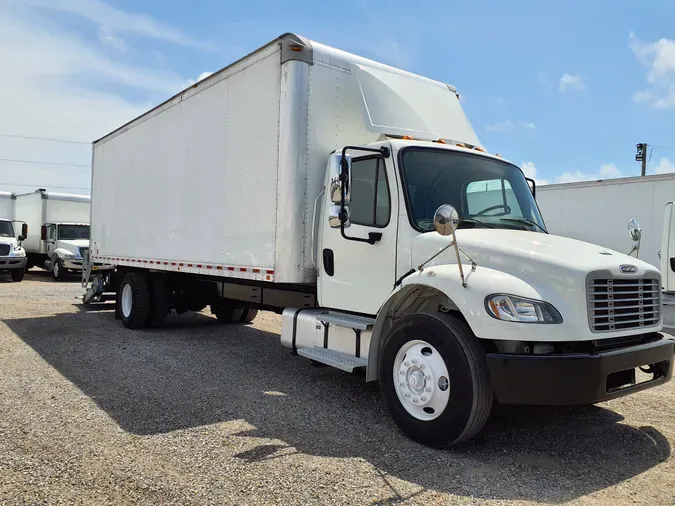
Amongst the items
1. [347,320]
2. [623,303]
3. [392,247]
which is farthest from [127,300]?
[623,303]

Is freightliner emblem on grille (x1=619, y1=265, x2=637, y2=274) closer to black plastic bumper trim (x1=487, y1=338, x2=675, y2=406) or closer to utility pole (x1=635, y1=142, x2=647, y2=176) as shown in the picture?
black plastic bumper trim (x1=487, y1=338, x2=675, y2=406)

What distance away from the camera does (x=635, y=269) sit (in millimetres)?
4180

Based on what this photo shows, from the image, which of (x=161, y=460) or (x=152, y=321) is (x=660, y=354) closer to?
(x=161, y=460)

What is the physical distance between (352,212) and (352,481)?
240cm

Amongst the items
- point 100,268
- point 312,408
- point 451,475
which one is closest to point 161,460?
point 312,408

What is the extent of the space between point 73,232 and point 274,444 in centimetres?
1983

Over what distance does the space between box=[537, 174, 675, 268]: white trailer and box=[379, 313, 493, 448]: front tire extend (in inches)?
370

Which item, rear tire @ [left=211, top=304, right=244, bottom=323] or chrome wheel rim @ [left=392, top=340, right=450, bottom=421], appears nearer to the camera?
chrome wheel rim @ [left=392, top=340, right=450, bottom=421]

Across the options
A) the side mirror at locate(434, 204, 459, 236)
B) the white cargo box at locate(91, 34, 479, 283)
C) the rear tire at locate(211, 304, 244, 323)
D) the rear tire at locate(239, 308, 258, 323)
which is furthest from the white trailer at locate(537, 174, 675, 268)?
the side mirror at locate(434, 204, 459, 236)

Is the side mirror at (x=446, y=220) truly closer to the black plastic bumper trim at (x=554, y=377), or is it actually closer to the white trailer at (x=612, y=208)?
the black plastic bumper trim at (x=554, y=377)

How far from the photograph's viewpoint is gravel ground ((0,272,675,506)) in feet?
11.3

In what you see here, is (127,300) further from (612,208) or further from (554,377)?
(612,208)

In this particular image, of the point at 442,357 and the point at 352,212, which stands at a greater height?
the point at 352,212

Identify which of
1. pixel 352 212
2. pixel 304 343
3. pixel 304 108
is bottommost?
pixel 304 343
